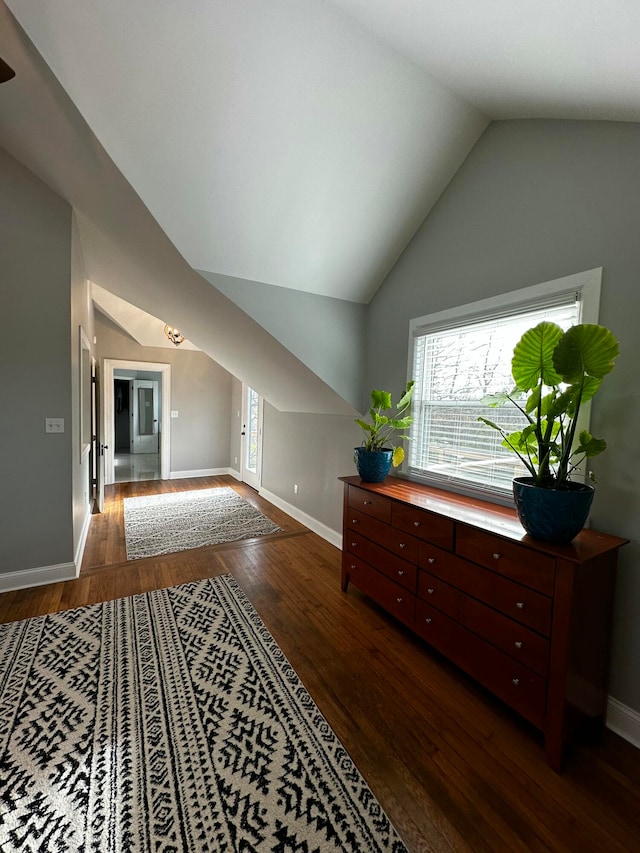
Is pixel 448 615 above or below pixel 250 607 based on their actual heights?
above

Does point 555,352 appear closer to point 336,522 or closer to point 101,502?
point 336,522

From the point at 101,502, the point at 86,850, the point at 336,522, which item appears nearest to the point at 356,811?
the point at 86,850

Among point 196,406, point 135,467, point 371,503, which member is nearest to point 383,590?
point 371,503

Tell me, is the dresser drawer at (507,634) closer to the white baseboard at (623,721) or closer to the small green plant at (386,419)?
the white baseboard at (623,721)

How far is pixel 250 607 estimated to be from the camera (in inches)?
96.4

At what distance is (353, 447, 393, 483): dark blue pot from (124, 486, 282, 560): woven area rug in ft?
5.79

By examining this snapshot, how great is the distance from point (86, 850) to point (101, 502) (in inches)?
156

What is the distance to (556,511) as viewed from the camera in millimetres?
1438

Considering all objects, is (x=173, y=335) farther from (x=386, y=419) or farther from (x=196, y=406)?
(x=386, y=419)

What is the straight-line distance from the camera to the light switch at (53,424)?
267 centimetres

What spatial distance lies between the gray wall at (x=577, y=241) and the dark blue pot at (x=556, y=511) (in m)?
0.32

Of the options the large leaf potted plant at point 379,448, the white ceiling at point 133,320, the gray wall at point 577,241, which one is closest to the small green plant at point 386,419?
the large leaf potted plant at point 379,448

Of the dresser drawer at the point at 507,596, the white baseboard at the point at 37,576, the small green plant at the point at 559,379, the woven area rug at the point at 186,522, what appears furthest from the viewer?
the woven area rug at the point at 186,522

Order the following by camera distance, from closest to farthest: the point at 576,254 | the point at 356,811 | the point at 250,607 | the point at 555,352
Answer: the point at 356,811, the point at 555,352, the point at 576,254, the point at 250,607
